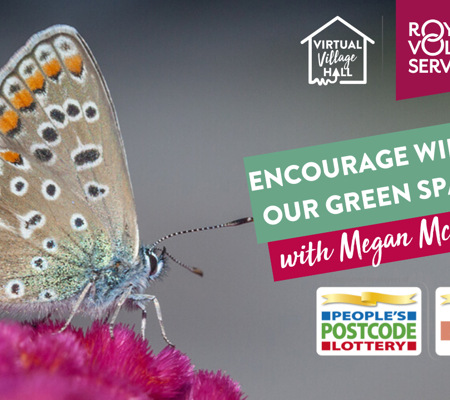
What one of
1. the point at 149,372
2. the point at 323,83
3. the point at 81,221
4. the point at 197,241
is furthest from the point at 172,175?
the point at 149,372

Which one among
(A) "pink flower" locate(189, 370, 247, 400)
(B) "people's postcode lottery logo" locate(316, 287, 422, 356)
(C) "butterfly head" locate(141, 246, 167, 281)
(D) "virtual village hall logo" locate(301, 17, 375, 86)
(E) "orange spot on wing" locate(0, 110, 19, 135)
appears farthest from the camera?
(D) "virtual village hall logo" locate(301, 17, 375, 86)

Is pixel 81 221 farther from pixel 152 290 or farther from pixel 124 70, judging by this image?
pixel 124 70


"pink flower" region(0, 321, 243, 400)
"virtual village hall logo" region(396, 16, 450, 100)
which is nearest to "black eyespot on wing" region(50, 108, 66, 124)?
"pink flower" region(0, 321, 243, 400)

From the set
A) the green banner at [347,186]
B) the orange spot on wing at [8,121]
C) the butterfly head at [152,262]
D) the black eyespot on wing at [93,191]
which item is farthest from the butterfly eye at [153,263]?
the green banner at [347,186]

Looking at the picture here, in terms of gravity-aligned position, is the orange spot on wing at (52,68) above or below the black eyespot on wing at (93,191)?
above

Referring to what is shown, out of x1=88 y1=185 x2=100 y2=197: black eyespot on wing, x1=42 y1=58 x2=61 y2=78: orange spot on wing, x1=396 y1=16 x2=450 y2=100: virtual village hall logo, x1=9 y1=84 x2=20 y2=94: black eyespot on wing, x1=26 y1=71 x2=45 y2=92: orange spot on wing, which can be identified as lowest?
x1=88 y1=185 x2=100 y2=197: black eyespot on wing

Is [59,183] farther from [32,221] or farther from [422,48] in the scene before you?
[422,48]

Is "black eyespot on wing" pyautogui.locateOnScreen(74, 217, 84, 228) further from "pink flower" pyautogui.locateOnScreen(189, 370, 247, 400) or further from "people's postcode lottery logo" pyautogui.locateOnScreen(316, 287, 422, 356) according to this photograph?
"people's postcode lottery logo" pyautogui.locateOnScreen(316, 287, 422, 356)

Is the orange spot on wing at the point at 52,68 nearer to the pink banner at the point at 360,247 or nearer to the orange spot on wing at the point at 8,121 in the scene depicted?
the orange spot on wing at the point at 8,121

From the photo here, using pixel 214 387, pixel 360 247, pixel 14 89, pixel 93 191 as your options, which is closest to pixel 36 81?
pixel 14 89
